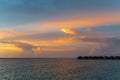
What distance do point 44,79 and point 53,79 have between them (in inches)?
91.7

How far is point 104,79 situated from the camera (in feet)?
194

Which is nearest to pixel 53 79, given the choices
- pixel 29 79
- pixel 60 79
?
pixel 60 79

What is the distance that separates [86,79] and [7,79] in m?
20.8

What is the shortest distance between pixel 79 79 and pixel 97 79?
4944 mm

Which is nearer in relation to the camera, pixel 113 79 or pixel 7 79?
pixel 113 79

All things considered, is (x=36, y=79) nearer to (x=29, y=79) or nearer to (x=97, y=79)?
(x=29, y=79)

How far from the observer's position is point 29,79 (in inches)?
2416

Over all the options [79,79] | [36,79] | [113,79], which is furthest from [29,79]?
[113,79]

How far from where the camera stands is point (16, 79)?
6250cm

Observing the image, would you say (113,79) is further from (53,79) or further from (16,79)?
(16,79)

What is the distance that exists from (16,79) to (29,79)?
12.3ft

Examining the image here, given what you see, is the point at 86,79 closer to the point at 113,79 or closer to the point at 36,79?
the point at 113,79

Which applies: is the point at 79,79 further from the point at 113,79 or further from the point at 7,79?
the point at 7,79

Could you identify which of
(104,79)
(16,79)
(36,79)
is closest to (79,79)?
(104,79)
